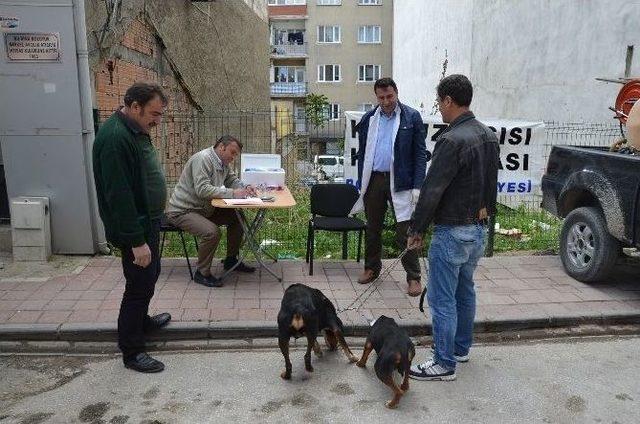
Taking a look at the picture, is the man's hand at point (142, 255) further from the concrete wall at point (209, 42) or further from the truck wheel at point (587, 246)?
the truck wheel at point (587, 246)

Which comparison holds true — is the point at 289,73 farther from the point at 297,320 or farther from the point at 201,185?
the point at 297,320

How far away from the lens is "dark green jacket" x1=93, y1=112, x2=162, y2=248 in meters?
3.50

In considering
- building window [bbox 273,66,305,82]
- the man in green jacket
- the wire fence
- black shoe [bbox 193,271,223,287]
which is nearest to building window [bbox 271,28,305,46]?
building window [bbox 273,66,305,82]

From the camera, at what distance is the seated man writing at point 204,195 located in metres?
5.30

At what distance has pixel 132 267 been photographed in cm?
384

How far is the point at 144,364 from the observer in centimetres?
394

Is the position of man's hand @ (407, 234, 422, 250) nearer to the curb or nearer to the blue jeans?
the blue jeans

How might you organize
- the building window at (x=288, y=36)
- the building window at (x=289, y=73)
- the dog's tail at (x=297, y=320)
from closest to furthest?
the dog's tail at (x=297, y=320) → the building window at (x=288, y=36) → the building window at (x=289, y=73)

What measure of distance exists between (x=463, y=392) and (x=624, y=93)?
5.10 metres

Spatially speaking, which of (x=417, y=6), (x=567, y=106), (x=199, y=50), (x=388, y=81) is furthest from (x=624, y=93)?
(x=417, y=6)

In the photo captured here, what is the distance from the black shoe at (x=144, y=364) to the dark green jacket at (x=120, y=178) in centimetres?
89

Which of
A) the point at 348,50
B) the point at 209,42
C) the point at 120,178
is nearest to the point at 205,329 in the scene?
the point at 120,178

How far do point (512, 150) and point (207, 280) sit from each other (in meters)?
4.52

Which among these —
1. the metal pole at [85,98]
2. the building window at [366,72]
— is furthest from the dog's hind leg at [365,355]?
the building window at [366,72]
